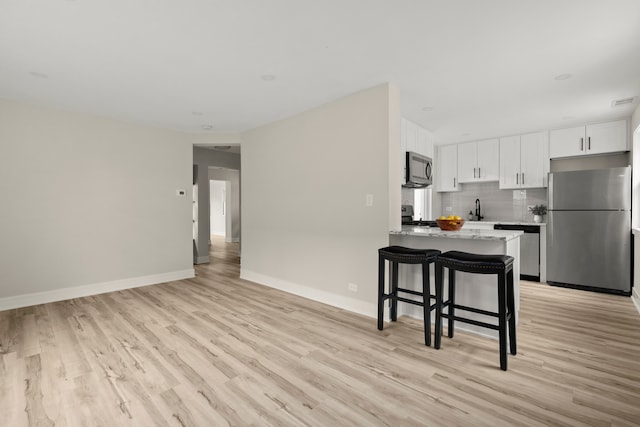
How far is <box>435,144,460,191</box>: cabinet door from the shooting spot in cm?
600

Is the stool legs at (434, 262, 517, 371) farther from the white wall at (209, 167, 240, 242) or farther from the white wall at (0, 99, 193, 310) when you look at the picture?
the white wall at (209, 167, 240, 242)

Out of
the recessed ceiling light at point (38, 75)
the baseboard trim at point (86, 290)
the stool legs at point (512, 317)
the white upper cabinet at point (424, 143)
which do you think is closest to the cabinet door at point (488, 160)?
the white upper cabinet at point (424, 143)

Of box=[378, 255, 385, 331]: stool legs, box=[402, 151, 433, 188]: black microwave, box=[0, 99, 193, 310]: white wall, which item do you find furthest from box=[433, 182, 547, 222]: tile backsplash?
box=[0, 99, 193, 310]: white wall

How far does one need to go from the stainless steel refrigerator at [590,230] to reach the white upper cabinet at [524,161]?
524 millimetres

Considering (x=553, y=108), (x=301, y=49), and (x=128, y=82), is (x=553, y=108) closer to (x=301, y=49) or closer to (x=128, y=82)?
(x=301, y=49)

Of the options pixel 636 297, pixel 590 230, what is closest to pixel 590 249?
pixel 590 230

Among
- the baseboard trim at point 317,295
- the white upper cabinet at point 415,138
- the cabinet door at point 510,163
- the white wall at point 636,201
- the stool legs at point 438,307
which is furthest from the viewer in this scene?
the cabinet door at point 510,163

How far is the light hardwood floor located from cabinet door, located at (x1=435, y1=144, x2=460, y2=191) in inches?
118

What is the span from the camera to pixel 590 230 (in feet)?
14.1

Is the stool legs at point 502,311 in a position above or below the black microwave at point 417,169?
below

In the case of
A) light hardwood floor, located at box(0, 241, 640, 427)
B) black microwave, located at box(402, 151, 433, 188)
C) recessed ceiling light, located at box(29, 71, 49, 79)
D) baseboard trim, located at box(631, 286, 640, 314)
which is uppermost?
recessed ceiling light, located at box(29, 71, 49, 79)

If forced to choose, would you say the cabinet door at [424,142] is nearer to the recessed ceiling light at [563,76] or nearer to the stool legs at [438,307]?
the recessed ceiling light at [563,76]

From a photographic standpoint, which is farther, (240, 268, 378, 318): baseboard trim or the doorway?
the doorway

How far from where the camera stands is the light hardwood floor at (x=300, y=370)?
1.75 m
